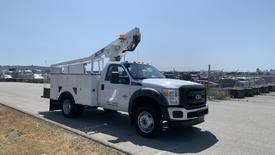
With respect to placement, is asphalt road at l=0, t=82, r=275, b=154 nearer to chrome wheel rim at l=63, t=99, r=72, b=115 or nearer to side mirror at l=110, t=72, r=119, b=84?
chrome wheel rim at l=63, t=99, r=72, b=115

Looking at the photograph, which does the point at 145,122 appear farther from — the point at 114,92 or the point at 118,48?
the point at 118,48

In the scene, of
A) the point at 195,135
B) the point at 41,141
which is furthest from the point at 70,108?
the point at 195,135

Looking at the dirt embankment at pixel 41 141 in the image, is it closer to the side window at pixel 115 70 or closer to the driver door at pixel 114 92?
the driver door at pixel 114 92

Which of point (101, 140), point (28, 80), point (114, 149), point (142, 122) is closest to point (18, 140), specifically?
point (101, 140)

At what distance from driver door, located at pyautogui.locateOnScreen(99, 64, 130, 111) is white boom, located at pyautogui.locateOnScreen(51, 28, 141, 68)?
1.18 m

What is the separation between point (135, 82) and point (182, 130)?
6.78 ft

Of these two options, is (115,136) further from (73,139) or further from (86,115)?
(86,115)

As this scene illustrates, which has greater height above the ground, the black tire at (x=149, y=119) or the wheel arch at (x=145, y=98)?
the wheel arch at (x=145, y=98)

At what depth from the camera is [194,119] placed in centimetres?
679

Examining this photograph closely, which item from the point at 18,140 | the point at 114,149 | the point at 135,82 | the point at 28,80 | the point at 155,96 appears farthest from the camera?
the point at 28,80

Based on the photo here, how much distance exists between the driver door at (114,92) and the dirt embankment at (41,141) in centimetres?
167

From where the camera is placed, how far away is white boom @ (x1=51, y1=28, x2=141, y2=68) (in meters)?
9.21

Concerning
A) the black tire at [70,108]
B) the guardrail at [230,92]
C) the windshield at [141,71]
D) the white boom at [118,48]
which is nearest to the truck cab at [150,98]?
the windshield at [141,71]

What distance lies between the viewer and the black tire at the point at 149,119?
670cm
